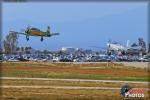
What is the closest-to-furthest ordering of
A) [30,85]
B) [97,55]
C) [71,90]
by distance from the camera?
[71,90] < [30,85] < [97,55]

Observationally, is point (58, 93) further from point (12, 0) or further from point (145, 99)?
point (12, 0)

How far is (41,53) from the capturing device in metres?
101

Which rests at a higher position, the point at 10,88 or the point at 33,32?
the point at 33,32

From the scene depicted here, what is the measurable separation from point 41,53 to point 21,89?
7179cm

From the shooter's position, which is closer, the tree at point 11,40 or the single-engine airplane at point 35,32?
the single-engine airplane at point 35,32

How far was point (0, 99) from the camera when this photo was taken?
24.5 metres

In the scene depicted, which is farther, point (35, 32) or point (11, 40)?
point (11, 40)

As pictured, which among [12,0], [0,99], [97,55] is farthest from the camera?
[97,55]

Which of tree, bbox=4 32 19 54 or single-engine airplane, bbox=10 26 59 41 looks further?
tree, bbox=4 32 19 54

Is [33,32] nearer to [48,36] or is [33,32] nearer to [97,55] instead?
[48,36]

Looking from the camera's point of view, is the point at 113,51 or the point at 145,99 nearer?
the point at 145,99

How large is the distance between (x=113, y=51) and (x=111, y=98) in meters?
58.8

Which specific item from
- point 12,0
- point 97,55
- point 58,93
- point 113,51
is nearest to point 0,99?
point 58,93

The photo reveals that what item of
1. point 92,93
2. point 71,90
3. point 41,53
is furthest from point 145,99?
point 41,53
